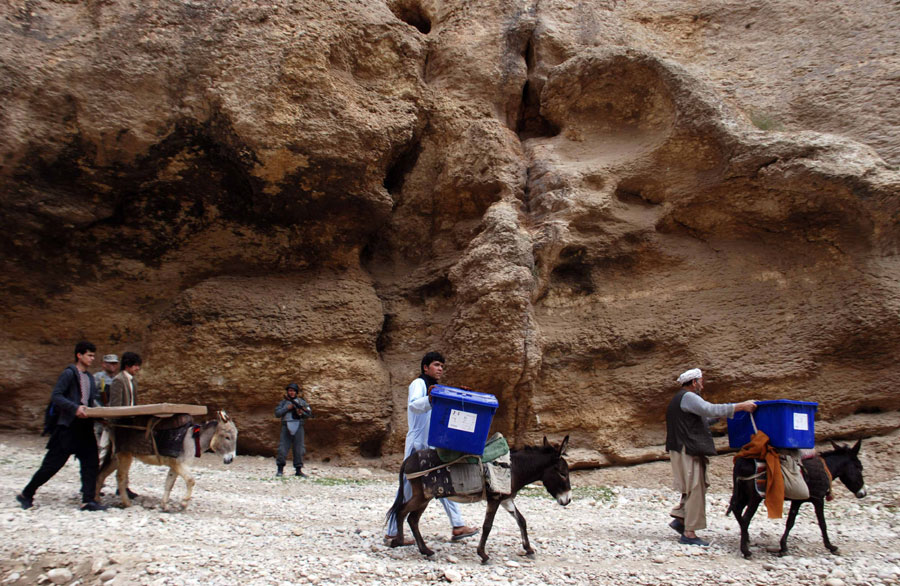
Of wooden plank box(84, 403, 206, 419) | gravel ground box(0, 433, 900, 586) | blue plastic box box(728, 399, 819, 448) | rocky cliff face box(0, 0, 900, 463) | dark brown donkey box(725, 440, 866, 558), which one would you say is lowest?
gravel ground box(0, 433, 900, 586)

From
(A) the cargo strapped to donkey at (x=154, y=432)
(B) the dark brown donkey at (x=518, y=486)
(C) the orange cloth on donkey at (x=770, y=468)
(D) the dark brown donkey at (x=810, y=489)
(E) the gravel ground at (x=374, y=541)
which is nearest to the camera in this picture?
(E) the gravel ground at (x=374, y=541)

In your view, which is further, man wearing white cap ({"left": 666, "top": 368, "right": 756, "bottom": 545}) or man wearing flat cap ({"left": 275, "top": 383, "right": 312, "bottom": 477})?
man wearing flat cap ({"left": 275, "top": 383, "right": 312, "bottom": 477})

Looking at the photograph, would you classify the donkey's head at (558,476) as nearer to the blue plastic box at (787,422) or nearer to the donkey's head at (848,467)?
the blue plastic box at (787,422)

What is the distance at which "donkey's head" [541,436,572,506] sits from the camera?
4.54m

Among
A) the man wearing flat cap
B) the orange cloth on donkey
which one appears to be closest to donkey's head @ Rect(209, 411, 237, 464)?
the man wearing flat cap

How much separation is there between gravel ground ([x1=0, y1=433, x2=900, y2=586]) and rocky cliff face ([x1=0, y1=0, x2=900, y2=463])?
1.95 metres

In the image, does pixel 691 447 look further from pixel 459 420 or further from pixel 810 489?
pixel 459 420

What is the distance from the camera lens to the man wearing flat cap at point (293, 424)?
8219 mm

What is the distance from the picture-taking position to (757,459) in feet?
15.8

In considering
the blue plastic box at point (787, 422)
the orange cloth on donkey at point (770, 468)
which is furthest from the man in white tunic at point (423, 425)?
the blue plastic box at point (787, 422)

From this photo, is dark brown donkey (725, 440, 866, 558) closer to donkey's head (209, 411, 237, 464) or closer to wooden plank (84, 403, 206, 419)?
donkey's head (209, 411, 237, 464)

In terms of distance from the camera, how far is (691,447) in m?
5.06

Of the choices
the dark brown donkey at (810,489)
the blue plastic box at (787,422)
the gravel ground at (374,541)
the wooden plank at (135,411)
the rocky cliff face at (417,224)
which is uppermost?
the rocky cliff face at (417,224)

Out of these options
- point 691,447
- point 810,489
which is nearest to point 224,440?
point 691,447
